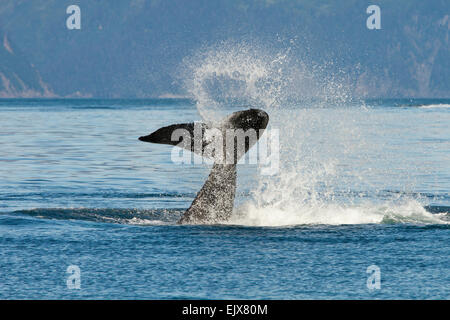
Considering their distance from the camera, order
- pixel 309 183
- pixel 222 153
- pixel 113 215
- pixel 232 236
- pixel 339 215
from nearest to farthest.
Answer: pixel 232 236 < pixel 222 153 < pixel 339 215 < pixel 113 215 < pixel 309 183

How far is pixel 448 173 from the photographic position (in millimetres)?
27859

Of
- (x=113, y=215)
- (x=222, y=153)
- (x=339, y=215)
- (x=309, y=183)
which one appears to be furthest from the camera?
(x=309, y=183)

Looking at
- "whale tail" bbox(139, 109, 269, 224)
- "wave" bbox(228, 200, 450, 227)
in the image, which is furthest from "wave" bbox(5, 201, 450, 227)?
"whale tail" bbox(139, 109, 269, 224)

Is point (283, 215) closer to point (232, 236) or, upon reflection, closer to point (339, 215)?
point (339, 215)

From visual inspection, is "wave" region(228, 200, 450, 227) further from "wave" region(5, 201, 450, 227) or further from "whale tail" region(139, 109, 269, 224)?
"whale tail" region(139, 109, 269, 224)

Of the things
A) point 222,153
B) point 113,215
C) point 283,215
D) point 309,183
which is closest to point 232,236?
point 222,153

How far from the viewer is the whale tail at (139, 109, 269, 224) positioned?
15586mm

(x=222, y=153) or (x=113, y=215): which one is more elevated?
(x=222, y=153)

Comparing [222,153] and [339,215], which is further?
[339,215]

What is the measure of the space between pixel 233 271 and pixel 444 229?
531cm

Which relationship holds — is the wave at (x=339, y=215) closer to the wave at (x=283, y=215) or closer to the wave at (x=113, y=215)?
the wave at (x=283, y=215)

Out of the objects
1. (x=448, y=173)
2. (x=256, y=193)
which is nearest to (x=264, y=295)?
(x=256, y=193)

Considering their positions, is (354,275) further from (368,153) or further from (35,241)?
(368,153)

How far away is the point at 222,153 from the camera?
16.1 metres
